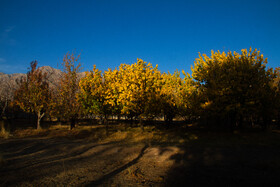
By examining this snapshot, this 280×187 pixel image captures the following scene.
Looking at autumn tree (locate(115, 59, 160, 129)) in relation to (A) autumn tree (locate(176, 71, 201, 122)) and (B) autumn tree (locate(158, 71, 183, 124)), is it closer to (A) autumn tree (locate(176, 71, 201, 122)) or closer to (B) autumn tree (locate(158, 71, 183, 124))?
(B) autumn tree (locate(158, 71, 183, 124))

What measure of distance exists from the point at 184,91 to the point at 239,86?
21.4ft

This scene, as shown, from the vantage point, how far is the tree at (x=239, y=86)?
16156 millimetres

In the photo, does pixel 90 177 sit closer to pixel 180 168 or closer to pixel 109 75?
pixel 180 168

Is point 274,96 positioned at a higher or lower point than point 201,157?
higher

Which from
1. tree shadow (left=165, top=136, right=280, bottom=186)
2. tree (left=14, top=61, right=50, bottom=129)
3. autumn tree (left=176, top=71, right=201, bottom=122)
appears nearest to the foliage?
autumn tree (left=176, top=71, right=201, bottom=122)

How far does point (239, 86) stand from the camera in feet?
53.8

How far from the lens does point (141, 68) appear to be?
19203 mm

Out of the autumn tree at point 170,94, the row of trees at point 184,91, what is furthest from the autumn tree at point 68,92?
the autumn tree at point 170,94

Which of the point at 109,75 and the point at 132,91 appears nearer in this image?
the point at 132,91

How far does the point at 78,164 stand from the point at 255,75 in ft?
60.9

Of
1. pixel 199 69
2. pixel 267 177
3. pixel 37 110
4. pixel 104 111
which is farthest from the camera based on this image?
pixel 37 110

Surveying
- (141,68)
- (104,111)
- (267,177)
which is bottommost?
(267,177)

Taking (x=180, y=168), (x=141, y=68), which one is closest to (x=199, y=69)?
(x=141, y=68)

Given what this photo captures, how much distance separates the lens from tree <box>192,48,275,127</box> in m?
16.2
